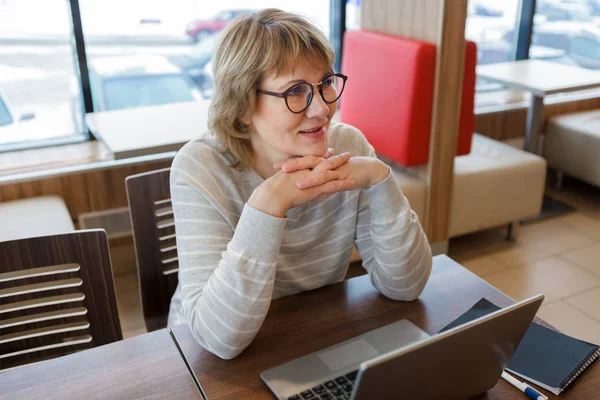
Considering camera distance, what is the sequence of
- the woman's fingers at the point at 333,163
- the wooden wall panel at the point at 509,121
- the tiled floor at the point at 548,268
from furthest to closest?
the wooden wall panel at the point at 509,121 → the tiled floor at the point at 548,268 → the woman's fingers at the point at 333,163

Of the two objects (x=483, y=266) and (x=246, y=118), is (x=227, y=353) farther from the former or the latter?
(x=483, y=266)

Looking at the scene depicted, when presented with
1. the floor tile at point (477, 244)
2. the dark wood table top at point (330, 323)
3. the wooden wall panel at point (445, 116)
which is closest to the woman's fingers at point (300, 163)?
the dark wood table top at point (330, 323)

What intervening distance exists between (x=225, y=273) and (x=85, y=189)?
Answer: 1816 mm

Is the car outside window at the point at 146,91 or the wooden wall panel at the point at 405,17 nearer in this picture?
the wooden wall panel at the point at 405,17

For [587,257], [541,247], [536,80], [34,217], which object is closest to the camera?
[34,217]

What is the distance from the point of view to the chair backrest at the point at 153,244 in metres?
1.57

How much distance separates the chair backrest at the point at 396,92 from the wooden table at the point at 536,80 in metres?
0.58

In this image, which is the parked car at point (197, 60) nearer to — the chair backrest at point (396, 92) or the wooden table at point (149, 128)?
the wooden table at point (149, 128)

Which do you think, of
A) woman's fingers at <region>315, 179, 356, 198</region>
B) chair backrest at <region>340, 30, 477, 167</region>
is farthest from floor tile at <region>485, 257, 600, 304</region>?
woman's fingers at <region>315, 179, 356, 198</region>

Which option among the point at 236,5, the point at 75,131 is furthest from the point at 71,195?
the point at 236,5

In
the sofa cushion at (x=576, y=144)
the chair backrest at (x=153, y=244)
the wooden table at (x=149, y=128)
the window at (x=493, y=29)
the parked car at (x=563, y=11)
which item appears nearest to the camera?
the chair backrest at (x=153, y=244)

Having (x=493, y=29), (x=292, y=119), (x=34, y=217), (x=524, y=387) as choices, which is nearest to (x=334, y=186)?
(x=292, y=119)

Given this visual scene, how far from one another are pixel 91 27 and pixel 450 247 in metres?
1.96

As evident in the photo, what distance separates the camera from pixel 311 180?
1.17 m
